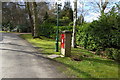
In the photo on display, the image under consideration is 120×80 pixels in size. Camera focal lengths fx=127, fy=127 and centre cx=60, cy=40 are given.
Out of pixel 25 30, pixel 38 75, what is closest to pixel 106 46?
pixel 38 75

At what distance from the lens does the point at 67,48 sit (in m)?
7.73

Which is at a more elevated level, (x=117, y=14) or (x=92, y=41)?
(x=117, y=14)

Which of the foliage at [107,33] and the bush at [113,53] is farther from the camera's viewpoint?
the foliage at [107,33]

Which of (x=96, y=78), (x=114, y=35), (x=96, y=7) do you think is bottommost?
(x=96, y=78)

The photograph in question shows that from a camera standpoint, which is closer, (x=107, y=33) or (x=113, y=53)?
(x=113, y=53)

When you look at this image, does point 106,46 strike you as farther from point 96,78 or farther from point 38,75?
point 38,75

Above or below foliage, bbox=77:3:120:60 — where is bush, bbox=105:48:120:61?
below

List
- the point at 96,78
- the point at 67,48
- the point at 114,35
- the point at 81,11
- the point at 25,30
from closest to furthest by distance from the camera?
the point at 96,78 → the point at 114,35 → the point at 67,48 → the point at 81,11 → the point at 25,30

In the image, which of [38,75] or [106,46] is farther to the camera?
[106,46]

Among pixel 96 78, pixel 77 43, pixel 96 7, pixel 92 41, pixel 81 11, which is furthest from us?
pixel 81 11

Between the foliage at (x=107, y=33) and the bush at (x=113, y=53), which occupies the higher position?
the foliage at (x=107, y=33)

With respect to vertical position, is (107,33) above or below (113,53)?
above

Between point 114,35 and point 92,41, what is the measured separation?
6.80ft

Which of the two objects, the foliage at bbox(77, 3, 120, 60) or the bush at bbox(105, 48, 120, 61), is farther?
the foliage at bbox(77, 3, 120, 60)
